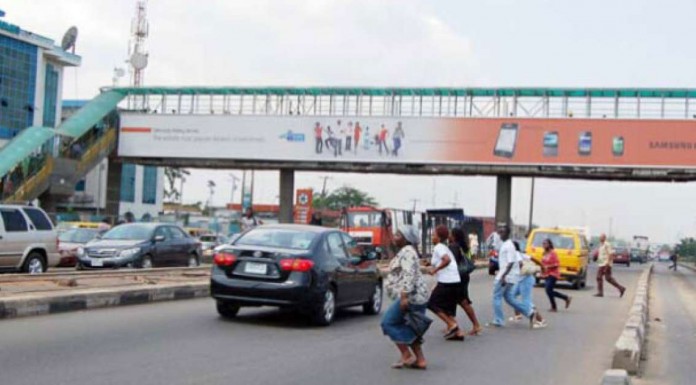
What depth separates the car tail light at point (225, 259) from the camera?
13.1 m

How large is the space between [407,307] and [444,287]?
10.4ft

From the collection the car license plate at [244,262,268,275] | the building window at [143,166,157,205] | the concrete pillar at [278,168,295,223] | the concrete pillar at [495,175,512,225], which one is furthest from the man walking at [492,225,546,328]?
the building window at [143,166,157,205]

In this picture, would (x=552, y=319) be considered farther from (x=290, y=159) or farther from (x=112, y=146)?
(x=112, y=146)

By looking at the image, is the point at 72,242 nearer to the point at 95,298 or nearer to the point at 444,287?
the point at 95,298

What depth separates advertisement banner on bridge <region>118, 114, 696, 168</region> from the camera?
157 ft

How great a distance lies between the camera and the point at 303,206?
151ft

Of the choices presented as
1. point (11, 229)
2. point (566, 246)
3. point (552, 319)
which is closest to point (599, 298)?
point (566, 246)

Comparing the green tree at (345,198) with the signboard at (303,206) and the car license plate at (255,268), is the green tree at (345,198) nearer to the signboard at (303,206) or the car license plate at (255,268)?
the signboard at (303,206)

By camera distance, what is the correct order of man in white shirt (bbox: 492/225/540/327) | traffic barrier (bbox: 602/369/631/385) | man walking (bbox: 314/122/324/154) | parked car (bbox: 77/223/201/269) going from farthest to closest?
1. man walking (bbox: 314/122/324/154)
2. parked car (bbox: 77/223/201/269)
3. man in white shirt (bbox: 492/225/540/327)
4. traffic barrier (bbox: 602/369/631/385)

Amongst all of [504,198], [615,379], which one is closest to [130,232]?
[615,379]

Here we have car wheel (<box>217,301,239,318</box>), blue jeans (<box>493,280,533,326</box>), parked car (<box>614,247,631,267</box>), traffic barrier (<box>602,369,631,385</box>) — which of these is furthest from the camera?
parked car (<box>614,247,631,267</box>)

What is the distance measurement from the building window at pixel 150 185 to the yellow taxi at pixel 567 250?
53861 millimetres

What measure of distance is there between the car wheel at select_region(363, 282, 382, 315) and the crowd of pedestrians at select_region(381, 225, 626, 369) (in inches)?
77.1

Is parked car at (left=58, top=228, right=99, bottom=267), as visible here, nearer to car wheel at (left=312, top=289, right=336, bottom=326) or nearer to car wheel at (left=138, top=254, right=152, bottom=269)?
car wheel at (left=138, top=254, right=152, bottom=269)
